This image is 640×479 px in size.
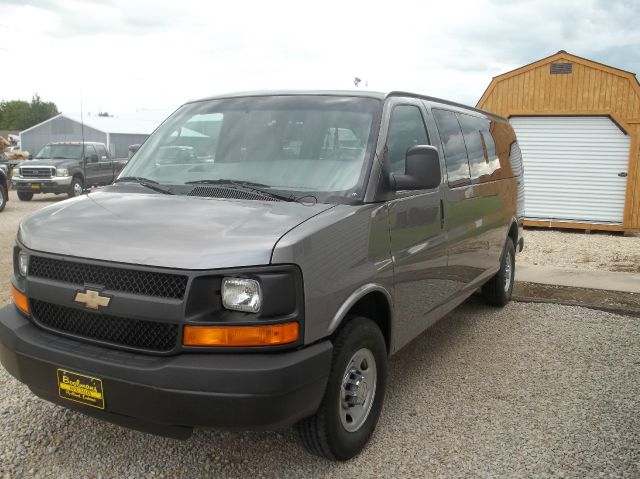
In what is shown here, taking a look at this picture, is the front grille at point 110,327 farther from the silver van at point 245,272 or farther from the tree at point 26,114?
the tree at point 26,114

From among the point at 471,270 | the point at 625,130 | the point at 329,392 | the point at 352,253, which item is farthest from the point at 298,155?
the point at 625,130

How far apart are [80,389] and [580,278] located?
287 inches

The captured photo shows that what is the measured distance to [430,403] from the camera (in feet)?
13.7

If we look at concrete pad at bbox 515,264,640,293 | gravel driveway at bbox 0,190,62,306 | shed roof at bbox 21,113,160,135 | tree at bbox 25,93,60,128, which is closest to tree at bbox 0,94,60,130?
tree at bbox 25,93,60,128

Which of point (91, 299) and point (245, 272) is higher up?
point (245, 272)

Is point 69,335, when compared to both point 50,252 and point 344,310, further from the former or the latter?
point 344,310

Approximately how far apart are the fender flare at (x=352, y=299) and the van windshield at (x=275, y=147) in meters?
0.51

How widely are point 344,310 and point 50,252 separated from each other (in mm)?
1502

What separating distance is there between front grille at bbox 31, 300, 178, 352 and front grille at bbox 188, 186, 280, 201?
927 millimetres

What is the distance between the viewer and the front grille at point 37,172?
1911cm

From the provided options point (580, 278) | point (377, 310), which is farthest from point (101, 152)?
point (377, 310)

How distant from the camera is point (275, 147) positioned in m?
3.70

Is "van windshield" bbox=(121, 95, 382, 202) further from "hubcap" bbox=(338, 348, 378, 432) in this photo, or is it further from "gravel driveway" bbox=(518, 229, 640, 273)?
"gravel driveway" bbox=(518, 229, 640, 273)

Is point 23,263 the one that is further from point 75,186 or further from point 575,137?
point 75,186
